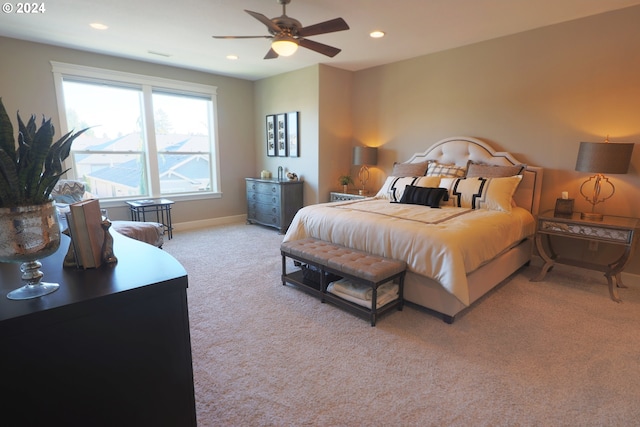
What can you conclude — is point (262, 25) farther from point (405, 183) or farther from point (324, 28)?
point (405, 183)

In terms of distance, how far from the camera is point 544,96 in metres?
3.69

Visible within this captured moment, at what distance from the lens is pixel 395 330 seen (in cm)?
250

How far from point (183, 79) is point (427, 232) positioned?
487 centimetres

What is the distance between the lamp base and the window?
17.8 ft

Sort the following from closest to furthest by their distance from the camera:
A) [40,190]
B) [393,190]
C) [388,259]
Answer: [40,190], [388,259], [393,190]

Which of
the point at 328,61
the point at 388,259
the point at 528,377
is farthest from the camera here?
the point at 328,61

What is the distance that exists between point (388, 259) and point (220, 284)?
174cm

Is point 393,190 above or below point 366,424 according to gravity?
above

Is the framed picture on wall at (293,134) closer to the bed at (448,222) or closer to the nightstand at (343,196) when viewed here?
the nightstand at (343,196)

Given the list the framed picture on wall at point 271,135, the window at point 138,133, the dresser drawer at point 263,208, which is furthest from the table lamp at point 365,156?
the window at point 138,133

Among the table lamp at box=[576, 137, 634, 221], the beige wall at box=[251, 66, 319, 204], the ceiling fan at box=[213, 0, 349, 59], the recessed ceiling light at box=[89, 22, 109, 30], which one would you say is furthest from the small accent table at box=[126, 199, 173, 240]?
the table lamp at box=[576, 137, 634, 221]

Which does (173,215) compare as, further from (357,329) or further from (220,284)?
(357,329)

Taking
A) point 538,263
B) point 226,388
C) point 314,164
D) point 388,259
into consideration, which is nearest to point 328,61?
point 314,164

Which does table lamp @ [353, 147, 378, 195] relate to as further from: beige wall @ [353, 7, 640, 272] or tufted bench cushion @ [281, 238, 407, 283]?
tufted bench cushion @ [281, 238, 407, 283]
